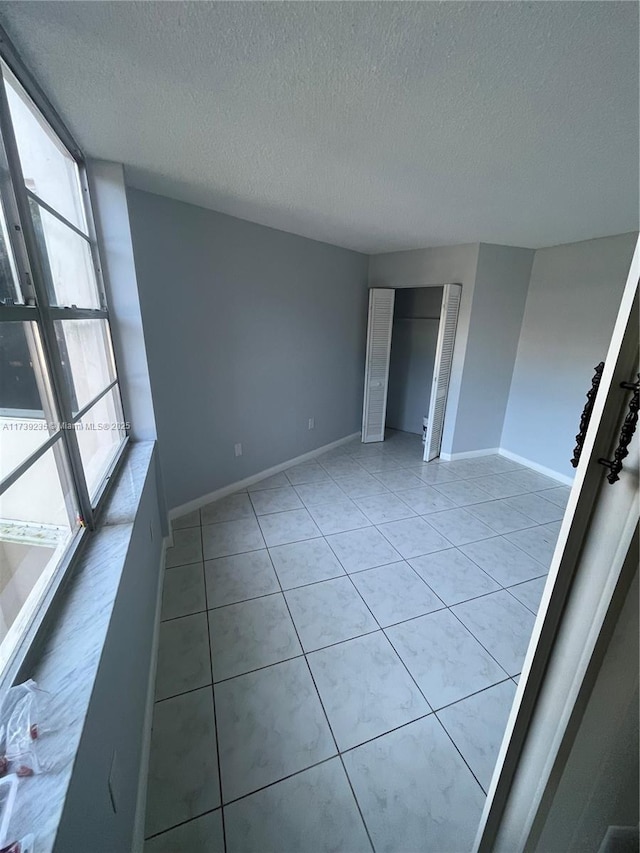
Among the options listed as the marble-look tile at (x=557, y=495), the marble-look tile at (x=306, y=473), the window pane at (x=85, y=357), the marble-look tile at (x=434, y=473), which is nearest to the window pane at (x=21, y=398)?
the window pane at (x=85, y=357)

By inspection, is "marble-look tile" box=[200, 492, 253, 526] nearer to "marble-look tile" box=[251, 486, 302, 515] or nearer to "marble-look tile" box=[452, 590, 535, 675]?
"marble-look tile" box=[251, 486, 302, 515]

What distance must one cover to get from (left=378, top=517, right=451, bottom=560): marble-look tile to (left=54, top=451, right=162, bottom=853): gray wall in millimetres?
1704

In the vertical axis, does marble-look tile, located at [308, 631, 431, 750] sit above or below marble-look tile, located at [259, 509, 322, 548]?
below

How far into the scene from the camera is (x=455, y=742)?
1345mm

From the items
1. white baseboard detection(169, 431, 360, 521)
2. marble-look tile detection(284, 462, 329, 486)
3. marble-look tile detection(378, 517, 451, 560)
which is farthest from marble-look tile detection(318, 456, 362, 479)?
marble-look tile detection(378, 517, 451, 560)

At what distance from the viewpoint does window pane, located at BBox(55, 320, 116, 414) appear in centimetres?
133

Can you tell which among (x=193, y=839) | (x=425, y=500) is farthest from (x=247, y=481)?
(x=193, y=839)

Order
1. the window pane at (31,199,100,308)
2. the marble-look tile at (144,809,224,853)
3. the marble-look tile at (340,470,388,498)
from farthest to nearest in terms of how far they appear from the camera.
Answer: the marble-look tile at (340,470,388,498), the window pane at (31,199,100,308), the marble-look tile at (144,809,224,853)

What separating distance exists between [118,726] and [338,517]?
6.62 feet

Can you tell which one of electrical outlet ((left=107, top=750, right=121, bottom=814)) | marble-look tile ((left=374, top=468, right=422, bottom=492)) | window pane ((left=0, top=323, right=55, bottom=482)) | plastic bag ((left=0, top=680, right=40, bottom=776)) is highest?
window pane ((left=0, top=323, right=55, bottom=482))

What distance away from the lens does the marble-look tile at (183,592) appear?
1.89 meters

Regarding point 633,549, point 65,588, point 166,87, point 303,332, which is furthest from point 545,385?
point 65,588

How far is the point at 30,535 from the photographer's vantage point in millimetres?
983

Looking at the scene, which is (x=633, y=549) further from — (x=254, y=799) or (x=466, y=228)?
(x=466, y=228)
